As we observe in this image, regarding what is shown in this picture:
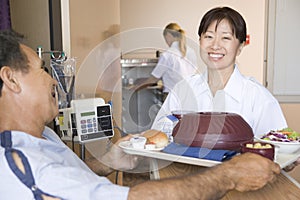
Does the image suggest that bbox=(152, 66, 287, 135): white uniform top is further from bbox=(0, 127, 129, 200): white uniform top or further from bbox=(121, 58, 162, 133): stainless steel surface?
bbox=(121, 58, 162, 133): stainless steel surface

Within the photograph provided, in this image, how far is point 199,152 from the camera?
33.3 inches

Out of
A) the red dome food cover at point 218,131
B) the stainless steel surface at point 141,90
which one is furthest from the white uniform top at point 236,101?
the stainless steel surface at point 141,90

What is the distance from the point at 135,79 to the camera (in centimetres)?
355

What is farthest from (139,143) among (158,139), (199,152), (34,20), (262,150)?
(34,20)

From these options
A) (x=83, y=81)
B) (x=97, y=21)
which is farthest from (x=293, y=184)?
(x=97, y=21)

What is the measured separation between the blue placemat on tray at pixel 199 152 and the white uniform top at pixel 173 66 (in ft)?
4.76

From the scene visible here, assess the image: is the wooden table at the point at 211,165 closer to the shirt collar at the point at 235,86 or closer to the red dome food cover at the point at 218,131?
the red dome food cover at the point at 218,131

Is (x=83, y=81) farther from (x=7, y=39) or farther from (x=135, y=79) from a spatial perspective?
(x=135, y=79)

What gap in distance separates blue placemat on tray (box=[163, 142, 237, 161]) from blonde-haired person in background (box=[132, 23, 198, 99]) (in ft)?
5.07

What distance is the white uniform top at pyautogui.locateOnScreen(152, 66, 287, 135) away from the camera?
1169 mm

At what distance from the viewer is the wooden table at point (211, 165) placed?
734mm

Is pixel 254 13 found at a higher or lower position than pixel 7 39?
higher

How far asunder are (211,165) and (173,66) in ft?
7.08

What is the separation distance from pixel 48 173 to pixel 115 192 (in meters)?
0.12
